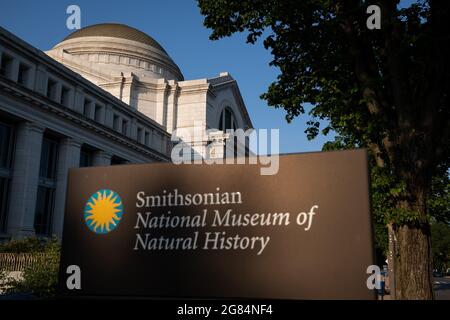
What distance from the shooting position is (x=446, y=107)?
41.4ft

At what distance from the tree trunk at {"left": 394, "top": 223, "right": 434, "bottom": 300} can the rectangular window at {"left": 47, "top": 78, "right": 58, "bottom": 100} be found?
1188 inches

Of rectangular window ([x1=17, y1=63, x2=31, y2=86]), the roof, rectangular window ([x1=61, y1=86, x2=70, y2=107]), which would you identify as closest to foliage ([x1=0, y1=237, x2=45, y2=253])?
rectangular window ([x1=17, y1=63, x2=31, y2=86])

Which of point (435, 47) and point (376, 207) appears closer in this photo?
point (435, 47)

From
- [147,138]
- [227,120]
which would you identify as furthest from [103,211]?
[227,120]

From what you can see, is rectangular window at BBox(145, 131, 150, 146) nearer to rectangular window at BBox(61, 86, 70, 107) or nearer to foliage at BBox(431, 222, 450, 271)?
rectangular window at BBox(61, 86, 70, 107)

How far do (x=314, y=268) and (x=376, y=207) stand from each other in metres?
6.58

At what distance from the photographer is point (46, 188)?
112 feet

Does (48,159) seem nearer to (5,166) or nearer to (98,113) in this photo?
(5,166)

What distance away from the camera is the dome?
6544 cm

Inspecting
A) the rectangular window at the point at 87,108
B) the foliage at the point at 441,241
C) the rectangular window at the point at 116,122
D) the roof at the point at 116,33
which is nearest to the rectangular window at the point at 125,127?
the rectangular window at the point at 116,122

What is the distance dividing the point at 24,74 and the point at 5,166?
690 cm

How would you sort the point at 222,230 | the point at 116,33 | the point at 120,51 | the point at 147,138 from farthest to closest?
the point at 116,33
the point at 120,51
the point at 147,138
the point at 222,230
